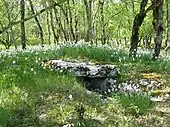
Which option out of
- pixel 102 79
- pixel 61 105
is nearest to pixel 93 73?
pixel 102 79

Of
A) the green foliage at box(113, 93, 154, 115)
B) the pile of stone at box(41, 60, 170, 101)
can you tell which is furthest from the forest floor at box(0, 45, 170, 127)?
the pile of stone at box(41, 60, 170, 101)

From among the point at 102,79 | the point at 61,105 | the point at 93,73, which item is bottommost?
the point at 61,105

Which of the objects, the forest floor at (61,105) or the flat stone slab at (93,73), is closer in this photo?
the forest floor at (61,105)

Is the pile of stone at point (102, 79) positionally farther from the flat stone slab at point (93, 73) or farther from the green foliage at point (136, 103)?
the green foliage at point (136, 103)

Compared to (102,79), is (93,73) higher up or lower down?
higher up

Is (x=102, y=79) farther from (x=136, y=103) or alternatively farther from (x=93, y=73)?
(x=136, y=103)

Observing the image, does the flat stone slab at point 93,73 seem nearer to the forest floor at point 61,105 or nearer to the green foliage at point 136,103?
the forest floor at point 61,105

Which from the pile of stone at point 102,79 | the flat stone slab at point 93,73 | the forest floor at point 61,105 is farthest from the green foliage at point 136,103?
the flat stone slab at point 93,73

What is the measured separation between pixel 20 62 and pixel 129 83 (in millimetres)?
3509

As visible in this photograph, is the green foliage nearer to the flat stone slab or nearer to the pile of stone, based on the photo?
the pile of stone

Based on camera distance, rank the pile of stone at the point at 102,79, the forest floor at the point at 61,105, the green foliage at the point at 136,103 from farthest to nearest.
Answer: the pile of stone at the point at 102,79
the green foliage at the point at 136,103
the forest floor at the point at 61,105

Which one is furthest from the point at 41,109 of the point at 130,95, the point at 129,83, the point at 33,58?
the point at 33,58

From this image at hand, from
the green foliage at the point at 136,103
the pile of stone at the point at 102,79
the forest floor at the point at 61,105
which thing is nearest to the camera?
the forest floor at the point at 61,105

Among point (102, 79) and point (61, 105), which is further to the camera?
point (102, 79)
